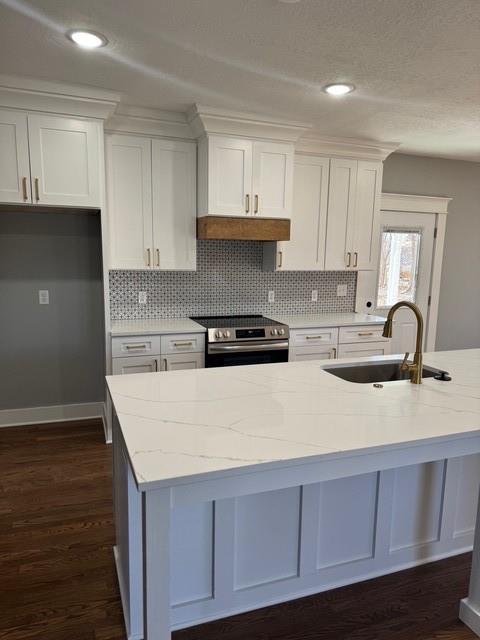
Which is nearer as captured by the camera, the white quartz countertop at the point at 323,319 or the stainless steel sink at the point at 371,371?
the stainless steel sink at the point at 371,371

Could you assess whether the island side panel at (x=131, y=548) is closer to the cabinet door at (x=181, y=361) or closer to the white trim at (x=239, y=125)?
the cabinet door at (x=181, y=361)

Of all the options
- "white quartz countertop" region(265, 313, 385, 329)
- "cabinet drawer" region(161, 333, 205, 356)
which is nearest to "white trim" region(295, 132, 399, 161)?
"white quartz countertop" region(265, 313, 385, 329)

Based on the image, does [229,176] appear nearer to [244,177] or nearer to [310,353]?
[244,177]

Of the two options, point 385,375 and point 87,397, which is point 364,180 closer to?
point 385,375

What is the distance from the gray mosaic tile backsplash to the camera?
370 centimetres

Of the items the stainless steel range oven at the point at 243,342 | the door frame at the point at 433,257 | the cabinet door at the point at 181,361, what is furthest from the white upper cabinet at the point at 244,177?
the door frame at the point at 433,257

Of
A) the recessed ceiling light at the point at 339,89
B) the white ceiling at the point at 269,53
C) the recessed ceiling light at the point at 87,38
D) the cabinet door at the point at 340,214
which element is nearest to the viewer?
the white ceiling at the point at 269,53

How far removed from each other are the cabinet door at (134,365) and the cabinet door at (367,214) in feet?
6.93

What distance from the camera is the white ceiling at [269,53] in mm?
1897

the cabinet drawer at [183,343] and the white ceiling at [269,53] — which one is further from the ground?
the white ceiling at [269,53]

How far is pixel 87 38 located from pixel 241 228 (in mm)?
1681

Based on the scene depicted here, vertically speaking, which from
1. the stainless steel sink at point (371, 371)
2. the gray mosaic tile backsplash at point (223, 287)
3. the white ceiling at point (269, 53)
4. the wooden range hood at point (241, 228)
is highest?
the white ceiling at point (269, 53)

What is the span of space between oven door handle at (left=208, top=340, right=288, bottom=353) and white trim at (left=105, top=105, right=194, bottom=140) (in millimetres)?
1650

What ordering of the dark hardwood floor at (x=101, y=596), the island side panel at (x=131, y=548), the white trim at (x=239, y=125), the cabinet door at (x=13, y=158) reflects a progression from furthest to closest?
the white trim at (x=239, y=125) < the cabinet door at (x=13, y=158) < the dark hardwood floor at (x=101, y=596) < the island side panel at (x=131, y=548)
